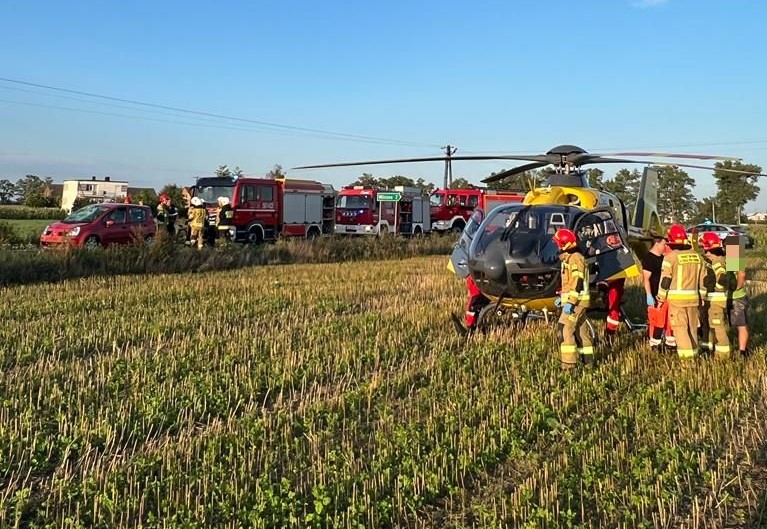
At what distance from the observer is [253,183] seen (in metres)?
23.7

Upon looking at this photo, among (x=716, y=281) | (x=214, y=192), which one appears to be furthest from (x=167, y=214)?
(x=716, y=281)

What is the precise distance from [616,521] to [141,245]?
13638mm

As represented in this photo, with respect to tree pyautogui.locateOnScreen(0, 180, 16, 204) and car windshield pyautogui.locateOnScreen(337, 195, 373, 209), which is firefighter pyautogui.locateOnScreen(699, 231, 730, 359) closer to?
car windshield pyautogui.locateOnScreen(337, 195, 373, 209)

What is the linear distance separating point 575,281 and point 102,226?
48.9ft

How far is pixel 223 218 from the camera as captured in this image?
22.4 metres

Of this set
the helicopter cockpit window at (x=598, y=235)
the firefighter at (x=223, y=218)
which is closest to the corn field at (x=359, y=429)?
the helicopter cockpit window at (x=598, y=235)

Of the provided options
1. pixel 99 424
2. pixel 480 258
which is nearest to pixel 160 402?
pixel 99 424

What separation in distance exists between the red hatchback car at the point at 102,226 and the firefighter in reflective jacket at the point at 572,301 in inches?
519

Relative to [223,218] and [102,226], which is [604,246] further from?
[223,218]

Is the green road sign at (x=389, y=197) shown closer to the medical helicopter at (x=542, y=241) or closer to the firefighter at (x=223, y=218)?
the firefighter at (x=223, y=218)

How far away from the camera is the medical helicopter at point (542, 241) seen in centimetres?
781

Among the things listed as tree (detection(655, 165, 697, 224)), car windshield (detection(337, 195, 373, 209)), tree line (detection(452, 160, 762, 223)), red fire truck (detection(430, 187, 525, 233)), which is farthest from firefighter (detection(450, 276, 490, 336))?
tree (detection(655, 165, 697, 224))

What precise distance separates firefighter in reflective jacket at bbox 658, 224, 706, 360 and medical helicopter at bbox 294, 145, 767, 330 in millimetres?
493

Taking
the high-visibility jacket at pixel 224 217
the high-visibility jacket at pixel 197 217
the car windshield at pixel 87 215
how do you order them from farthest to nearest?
1. the high-visibility jacket at pixel 224 217
2. the high-visibility jacket at pixel 197 217
3. the car windshield at pixel 87 215
